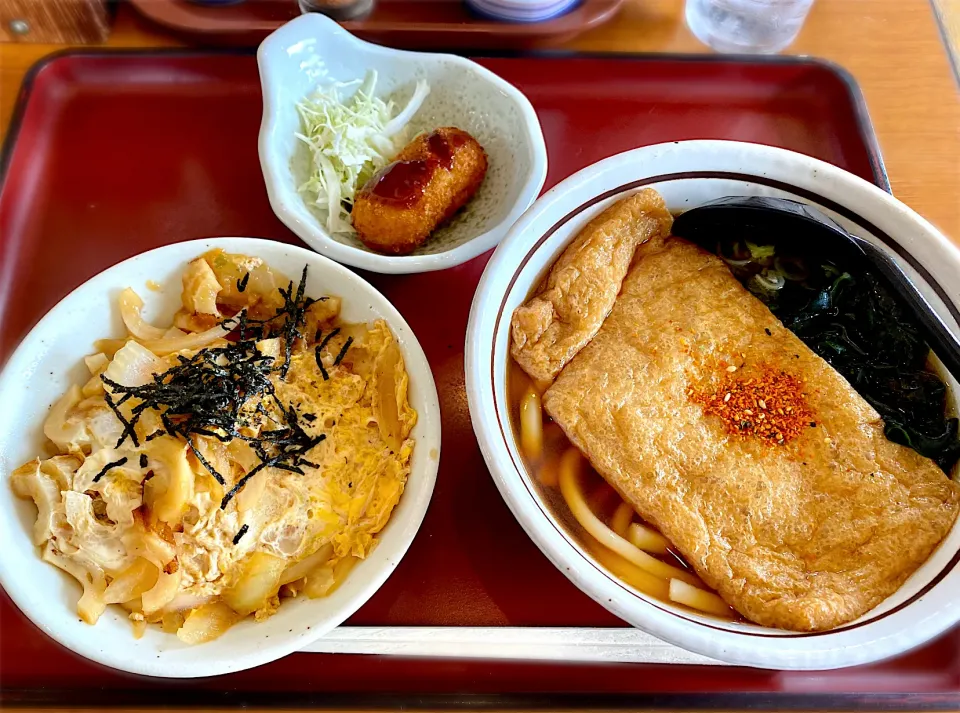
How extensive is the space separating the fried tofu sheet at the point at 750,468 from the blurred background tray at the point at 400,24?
4.01 ft

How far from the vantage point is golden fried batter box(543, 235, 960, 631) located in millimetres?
1389

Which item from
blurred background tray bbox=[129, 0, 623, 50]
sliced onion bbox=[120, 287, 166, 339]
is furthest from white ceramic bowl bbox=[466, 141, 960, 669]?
blurred background tray bbox=[129, 0, 623, 50]

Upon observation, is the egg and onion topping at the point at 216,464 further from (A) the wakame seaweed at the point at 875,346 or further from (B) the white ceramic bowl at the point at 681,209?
(A) the wakame seaweed at the point at 875,346

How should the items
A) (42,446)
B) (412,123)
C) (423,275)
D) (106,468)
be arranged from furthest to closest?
(412,123)
(423,275)
(42,446)
(106,468)

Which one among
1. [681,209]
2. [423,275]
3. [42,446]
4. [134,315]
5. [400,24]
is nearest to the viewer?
[42,446]

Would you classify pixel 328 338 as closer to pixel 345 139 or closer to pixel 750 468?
pixel 345 139

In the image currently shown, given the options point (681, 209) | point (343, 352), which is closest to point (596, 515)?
point (343, 352)

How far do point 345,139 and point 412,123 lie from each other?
27cm

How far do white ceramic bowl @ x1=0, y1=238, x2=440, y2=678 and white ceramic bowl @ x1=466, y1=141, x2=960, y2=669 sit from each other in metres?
0.19

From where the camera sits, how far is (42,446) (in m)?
1.50

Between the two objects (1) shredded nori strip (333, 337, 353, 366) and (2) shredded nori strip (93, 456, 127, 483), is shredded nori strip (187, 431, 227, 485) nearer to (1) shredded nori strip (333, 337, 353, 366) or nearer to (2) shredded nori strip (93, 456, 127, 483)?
(2) shredded nori strip (93, 456, 127, 483)

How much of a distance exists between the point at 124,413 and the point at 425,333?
2.48 ft

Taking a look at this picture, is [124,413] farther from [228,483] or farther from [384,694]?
[384,694]

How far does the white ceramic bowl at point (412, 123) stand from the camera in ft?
5.87
